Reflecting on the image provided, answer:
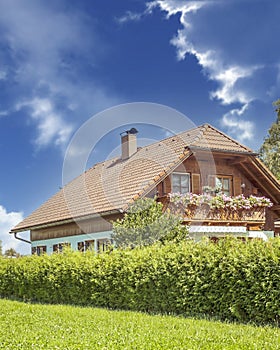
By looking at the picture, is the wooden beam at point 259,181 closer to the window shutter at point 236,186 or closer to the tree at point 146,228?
the window shutter at point 236,186

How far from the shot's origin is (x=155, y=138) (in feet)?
86.1

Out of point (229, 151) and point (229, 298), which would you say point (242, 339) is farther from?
point (229, 151)

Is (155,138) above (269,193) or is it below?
above

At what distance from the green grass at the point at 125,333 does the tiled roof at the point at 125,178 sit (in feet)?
26.8

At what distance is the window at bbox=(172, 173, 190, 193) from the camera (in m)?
22.3

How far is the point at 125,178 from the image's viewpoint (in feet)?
78.3

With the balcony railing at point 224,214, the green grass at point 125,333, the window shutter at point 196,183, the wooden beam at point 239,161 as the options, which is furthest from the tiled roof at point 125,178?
the green grass at point 125,333

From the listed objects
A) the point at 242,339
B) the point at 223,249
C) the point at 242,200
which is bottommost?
the point at 242,339

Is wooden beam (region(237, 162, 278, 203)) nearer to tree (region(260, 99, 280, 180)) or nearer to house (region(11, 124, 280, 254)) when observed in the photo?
house (region(11, 124, 280, 254))

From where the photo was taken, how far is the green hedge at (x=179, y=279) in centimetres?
1101

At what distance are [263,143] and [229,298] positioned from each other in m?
29.1

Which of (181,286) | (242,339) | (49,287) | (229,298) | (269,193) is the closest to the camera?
(242,339)

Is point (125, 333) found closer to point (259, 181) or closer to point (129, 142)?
point (259, 181)

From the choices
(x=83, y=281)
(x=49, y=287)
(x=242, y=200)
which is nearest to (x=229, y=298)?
(x=83, y=281)
